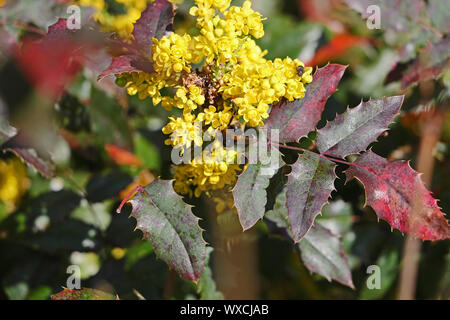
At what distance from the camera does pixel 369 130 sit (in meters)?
1.09

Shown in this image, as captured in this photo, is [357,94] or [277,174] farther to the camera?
[357,94]

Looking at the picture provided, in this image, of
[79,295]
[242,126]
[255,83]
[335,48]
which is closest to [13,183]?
[79,295]

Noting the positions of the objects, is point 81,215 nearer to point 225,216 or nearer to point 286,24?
point 225,216

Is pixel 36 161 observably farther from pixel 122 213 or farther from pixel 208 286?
pixel 208 286

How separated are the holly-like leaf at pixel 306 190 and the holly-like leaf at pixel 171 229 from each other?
0.69 ft

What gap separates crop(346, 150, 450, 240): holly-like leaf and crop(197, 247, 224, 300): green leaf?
1.64 feet

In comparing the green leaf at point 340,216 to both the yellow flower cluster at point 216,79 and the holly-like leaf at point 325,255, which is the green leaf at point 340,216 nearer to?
the holly-like leaf at point 325,255

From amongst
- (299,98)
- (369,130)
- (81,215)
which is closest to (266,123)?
(299,98)

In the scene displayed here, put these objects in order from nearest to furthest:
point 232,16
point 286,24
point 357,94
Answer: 1. point 232,16
2. point 357,94
3. point 286,24

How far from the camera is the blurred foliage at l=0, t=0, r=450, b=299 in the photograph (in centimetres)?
146

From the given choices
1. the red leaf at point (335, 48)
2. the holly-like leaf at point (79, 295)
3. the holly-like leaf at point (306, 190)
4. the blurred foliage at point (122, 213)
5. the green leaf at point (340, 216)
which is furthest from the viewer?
the red leaf at point (335, 48)

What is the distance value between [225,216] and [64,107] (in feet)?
2.39

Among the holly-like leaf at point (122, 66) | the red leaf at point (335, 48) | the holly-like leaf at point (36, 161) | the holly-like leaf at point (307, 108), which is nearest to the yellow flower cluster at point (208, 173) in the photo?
the holly-like leaf at point (307, 108)

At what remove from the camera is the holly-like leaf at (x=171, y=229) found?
3.38 ft
